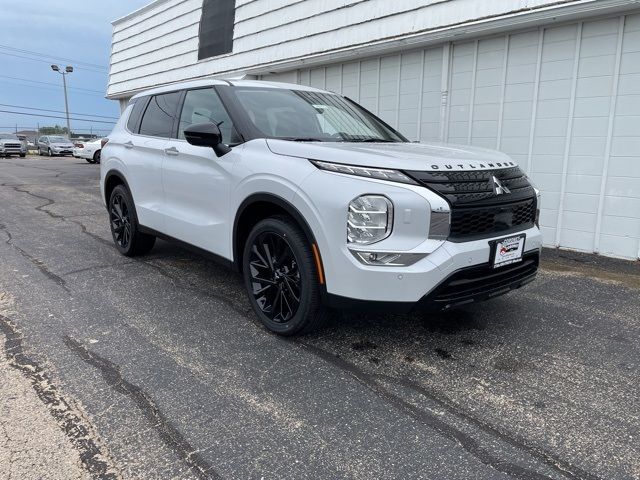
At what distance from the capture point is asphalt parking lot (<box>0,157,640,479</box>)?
229cm

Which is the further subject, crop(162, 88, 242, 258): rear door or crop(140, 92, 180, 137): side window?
crop(140, 92, 180, 137): side window

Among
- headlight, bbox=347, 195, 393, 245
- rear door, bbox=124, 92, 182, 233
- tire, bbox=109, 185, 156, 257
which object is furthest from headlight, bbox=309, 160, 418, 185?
tire, bbox=109, 185, 156, 257

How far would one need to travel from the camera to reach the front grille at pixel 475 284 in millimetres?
2957

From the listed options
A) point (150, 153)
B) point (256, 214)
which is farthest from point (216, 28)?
point (256, 214)

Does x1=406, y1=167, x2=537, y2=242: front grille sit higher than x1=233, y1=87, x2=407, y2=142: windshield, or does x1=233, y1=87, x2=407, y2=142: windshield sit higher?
x1=233, y1=87, x2=407, y2=142: windshield

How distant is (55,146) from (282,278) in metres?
35.4

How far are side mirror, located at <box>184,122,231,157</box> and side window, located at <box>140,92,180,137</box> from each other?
1.15m

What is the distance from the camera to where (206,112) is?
14.1ft

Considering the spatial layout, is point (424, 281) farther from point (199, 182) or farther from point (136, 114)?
point (136, 114)

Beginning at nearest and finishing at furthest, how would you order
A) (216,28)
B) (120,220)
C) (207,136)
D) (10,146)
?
(207,136) < (120,220) < (216,28) < (10,146)

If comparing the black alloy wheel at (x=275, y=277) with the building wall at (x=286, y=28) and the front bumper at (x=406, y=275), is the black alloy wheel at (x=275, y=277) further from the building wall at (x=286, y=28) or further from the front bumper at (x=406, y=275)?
the building wall at (x=286, y=28)

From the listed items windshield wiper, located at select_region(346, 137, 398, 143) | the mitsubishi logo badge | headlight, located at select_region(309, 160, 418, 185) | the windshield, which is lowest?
the mitsubishi logo badge

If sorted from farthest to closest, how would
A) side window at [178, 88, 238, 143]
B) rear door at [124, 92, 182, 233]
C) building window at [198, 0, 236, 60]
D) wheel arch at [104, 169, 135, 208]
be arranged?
building window at [198, 0, 236, 60] → wheel arch at [104, 169, 135, 208] → rear door at [124, 92, 182, 233] → side window at [178, 88, 238, 143]

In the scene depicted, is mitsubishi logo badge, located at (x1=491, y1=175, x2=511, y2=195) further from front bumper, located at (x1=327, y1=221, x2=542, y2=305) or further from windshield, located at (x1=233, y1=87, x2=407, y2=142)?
windshield, located at (x1=233, y1=87, x2=407, y2=142)
